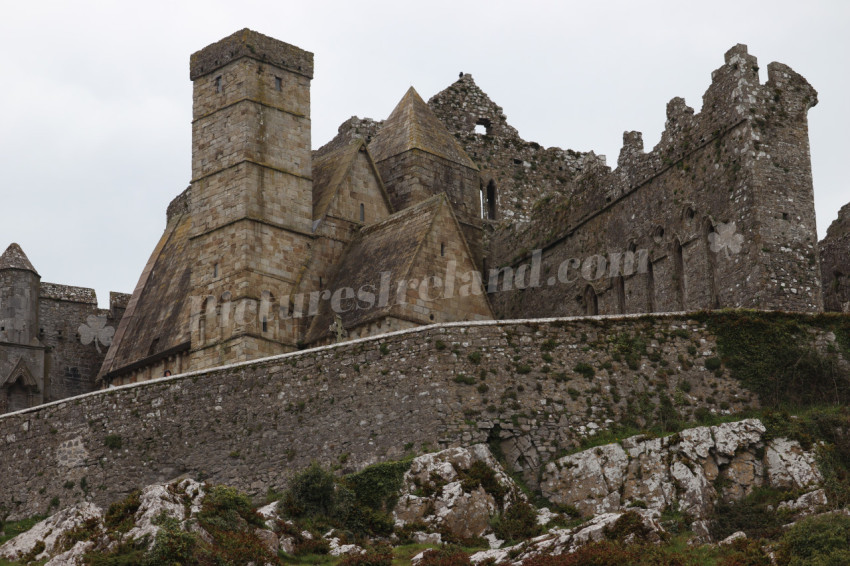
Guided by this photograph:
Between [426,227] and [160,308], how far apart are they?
13.6m

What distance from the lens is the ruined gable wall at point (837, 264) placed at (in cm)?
5944

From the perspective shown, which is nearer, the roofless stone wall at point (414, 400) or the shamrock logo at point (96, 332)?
the roofless stone wall at point (414, 400)

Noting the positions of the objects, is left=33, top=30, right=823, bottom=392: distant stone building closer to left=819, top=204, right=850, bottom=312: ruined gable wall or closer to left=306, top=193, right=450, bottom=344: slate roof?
left=306, top=193, right=450, bottom=344: slate roof

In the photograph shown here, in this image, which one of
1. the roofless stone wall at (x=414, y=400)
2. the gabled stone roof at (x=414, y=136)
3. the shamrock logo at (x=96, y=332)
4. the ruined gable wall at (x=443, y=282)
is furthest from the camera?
the shamrock logo at (x=96, y=332)

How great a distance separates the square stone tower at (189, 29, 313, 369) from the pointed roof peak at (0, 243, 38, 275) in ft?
37.3

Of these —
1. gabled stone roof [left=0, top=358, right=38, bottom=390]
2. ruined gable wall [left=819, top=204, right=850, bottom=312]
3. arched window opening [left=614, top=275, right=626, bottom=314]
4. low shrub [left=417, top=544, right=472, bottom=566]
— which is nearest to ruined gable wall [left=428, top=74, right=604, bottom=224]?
arched window opening [left=614, top=275, right=626, bottom=314]

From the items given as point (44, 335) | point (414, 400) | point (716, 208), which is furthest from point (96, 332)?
point (716, 208)

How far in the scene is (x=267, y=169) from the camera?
62.7 m

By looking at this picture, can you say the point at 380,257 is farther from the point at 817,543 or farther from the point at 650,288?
the point at 817,543

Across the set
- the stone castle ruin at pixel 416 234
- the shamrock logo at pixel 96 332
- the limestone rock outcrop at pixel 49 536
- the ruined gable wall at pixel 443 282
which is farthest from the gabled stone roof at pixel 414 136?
the limestone rock outcrop at pixel 49 536

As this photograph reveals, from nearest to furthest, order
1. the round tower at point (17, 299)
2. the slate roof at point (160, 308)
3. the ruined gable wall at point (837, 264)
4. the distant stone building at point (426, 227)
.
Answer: the distant stone building at point (426, 227)
the ruined gable wall at point (837, 264)
the slate roof at point (160, 308)
the round tower at point (17, 299)

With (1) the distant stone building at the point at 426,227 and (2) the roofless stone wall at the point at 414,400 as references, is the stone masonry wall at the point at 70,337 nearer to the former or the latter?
(1) the distant stone building at the point at 426,227

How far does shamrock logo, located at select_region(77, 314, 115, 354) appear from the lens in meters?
73.5

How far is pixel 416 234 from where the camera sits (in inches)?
2371
